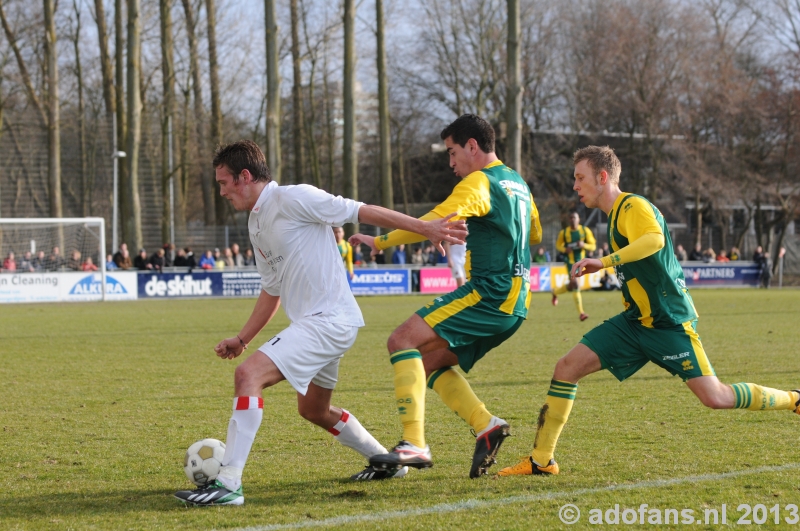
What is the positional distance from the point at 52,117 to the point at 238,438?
31.4 metres

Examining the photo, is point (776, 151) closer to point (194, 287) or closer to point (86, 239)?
point (194, 287)

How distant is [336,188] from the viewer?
46.0 metres

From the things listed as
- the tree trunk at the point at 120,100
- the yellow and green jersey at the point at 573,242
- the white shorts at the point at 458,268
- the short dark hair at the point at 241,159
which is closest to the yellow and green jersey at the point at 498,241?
the short dark hair at the point at 241,159

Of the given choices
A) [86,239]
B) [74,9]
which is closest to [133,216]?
[86,239]

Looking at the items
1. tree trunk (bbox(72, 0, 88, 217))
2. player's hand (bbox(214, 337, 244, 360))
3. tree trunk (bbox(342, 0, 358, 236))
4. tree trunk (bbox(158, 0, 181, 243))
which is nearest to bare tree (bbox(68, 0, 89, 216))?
tree trunk (bbox(72, 0, 88, 217))

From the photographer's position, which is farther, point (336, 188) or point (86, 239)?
point (336, 188)

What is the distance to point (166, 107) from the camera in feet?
115

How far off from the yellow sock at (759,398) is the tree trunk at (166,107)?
92.7 feet

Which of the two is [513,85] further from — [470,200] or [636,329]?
[470,200]

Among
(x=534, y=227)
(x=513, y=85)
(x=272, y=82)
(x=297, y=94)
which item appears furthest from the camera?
(x=297, y=94)

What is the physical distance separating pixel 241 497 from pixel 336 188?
1650 inches

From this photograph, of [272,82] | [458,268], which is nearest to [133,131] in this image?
[272,82]

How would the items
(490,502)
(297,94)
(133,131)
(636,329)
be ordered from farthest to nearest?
1. (297,94)
2. (133,131)
3. (636,329)
4. (490,502)

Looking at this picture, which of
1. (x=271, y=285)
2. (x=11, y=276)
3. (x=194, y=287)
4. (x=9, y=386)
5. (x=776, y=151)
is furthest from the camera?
(x=776, y=151)
